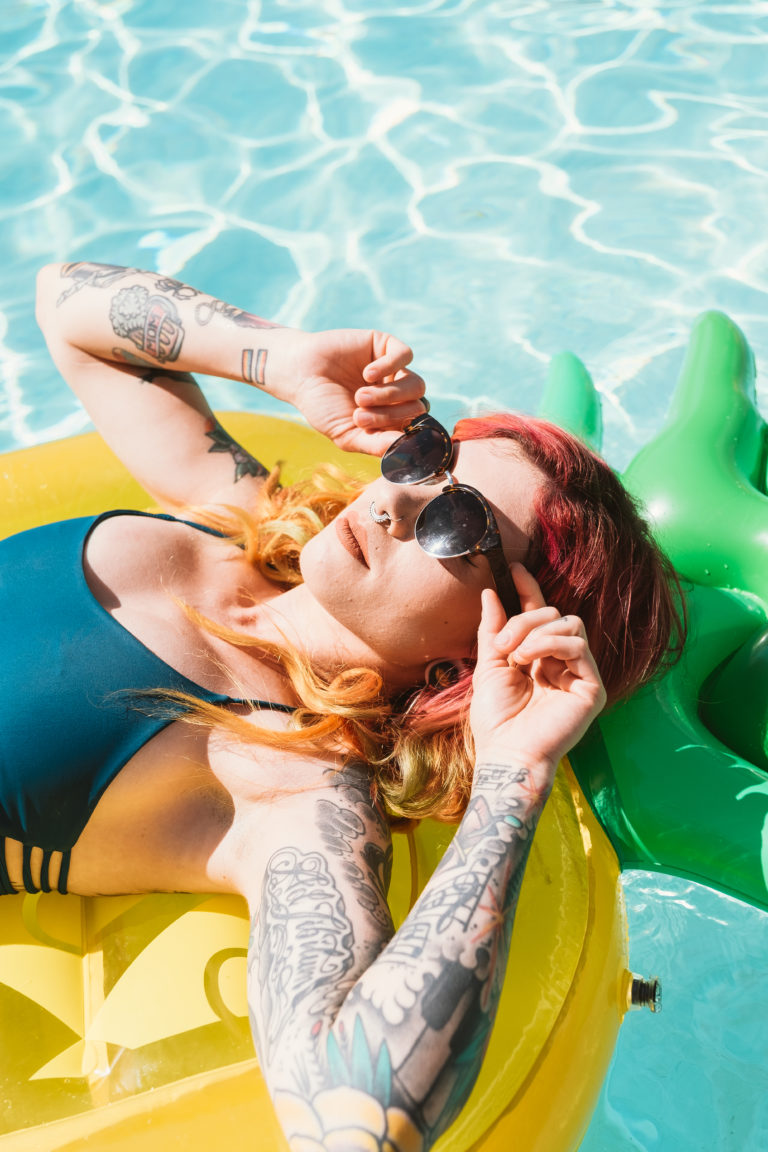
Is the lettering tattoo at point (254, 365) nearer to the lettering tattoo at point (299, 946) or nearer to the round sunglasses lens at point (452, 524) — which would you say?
the round sunglasses lens at point (452, 524)

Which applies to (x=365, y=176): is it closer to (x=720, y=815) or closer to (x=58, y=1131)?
(x=720, y=815)

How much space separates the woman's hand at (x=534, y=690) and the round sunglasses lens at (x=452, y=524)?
0.15 metres

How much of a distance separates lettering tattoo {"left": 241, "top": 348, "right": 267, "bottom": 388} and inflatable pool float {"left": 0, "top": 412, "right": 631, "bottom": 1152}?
3.61 feet

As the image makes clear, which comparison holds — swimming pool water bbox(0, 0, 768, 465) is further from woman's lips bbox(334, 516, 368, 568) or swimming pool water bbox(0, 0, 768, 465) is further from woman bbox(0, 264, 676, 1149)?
woman's lips bbox(334, 516, 368, 568)

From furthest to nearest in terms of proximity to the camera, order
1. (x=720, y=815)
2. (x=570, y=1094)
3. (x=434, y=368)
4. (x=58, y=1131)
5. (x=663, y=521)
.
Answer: (x=434, y=368)
(x=663, y=521)
(x=720, y=815)
(x=570, y=1094)
(x=58, y=1131)

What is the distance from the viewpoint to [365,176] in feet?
16.9

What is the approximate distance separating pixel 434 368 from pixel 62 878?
3006mm

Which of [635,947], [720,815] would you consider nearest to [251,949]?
[720,815]

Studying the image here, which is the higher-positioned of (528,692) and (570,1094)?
(528,692)

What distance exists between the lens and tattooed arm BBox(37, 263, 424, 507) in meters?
2.32

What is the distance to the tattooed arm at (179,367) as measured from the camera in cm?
232

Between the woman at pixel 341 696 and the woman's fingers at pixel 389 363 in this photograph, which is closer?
the woman at pixel 341 696

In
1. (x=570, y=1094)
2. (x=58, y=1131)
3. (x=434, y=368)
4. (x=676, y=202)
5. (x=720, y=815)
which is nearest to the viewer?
(x=58, y=1131)

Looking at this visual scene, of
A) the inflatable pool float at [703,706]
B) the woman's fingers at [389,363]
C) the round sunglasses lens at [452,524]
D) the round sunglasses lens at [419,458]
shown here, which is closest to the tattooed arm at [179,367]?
the woman's fingers at [389,363]
